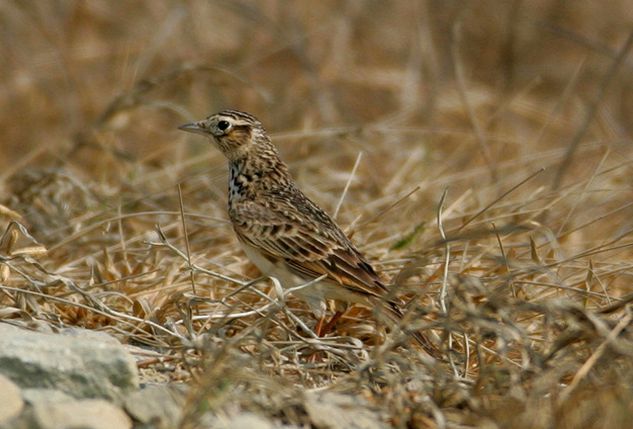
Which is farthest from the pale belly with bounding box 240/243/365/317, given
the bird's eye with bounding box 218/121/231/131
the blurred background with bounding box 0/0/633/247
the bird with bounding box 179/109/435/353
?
the blurred background with bounding box 0/0/633/247

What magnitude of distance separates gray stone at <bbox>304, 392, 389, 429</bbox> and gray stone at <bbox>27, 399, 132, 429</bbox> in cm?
59

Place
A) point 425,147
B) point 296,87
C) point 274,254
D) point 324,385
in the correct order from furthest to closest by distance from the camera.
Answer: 1. point 296,87
2. point 425,147
3. point 274,254
4. point 324,385

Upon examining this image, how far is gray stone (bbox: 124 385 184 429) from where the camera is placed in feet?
10.6

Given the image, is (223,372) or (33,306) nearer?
(223,372)

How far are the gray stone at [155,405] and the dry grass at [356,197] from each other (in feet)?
0.43

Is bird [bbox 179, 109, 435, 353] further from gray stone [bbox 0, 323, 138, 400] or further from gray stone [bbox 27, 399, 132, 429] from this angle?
gray stone [bbox 27, 399, 132, 429]

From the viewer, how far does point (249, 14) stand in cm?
849

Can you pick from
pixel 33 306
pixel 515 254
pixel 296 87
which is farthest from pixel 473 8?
pixel 33 306

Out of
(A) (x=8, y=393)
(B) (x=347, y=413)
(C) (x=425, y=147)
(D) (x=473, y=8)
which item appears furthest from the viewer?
(D) (x=473, y=8)

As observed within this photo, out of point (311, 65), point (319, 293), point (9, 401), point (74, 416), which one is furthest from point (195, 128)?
point (311, 65)

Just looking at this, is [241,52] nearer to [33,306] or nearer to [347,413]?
[33,306]

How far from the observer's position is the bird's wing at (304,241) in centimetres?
470

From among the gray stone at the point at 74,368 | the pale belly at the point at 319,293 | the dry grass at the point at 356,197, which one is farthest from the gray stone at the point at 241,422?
the pale belly at the point at 319,293

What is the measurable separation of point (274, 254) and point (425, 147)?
315 cm
